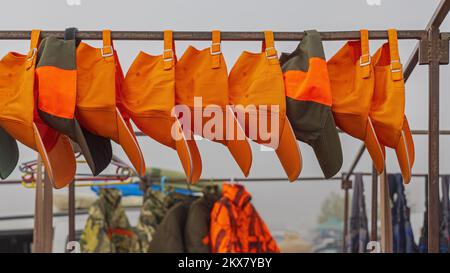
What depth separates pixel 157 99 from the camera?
1946mm

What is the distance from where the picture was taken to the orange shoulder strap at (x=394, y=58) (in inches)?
77.4

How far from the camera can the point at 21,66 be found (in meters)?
1.96

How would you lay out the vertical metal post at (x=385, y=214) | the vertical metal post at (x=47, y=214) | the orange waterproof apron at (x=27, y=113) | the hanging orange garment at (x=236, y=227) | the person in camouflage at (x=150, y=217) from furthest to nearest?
the person in camouflage at (x=150, y=217), the hanging orange garment at (x=236, y=227), the vertical metal post at (x=385, y=214), the vertical metal post at (x=47, y=214), the orange waterproof apron at (x=27, y=113)

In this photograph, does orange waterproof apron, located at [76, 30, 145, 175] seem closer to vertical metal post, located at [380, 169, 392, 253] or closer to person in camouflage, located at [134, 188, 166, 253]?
vertical metal post, located at [380, 169, 392, 253]

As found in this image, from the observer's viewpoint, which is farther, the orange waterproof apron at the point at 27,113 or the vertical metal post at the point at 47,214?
the vertical metal post at the point at 47,214

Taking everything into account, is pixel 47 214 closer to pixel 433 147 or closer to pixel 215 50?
pixel 215 50

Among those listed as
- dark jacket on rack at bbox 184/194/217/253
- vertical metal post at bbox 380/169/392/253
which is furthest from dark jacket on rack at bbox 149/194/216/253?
vertical metal post at bbox 380/169/392/253

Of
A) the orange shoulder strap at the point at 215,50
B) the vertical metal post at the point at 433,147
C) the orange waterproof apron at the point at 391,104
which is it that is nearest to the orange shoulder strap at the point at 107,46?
the orange shoulder strap at the point at 215,50

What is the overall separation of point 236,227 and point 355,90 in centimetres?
233

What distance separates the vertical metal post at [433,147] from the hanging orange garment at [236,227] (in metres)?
2.14

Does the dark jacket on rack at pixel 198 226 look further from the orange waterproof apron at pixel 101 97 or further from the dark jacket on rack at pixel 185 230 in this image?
the orange waterproof apron at pixel 101 97

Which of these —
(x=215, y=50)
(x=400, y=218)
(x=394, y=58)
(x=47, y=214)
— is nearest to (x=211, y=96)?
(x=215, y=50)

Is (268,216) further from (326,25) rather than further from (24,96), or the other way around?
(24,96)
